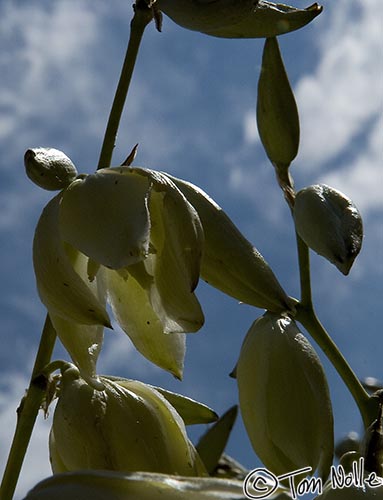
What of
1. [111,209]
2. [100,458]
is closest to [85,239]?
[111,209]

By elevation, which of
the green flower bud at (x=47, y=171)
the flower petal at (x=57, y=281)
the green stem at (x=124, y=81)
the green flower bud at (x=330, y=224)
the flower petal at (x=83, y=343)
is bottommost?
the flower petal at (x=83, y=343)

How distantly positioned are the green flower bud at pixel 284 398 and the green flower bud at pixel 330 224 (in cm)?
7

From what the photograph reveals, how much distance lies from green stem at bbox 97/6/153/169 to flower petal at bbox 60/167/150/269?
5cm

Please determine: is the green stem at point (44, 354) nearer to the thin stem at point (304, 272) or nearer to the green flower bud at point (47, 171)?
the green flower bud at point (47, 171)

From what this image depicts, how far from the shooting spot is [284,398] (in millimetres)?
736

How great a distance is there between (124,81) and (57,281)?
20 centimetres

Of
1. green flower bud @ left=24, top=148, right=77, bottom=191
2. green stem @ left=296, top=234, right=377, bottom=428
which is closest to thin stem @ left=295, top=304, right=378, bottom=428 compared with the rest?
green stem @ left=296, top=234, right=377, bottom=428

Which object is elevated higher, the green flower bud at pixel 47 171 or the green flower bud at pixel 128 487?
the green flower bud at pixel 47 171

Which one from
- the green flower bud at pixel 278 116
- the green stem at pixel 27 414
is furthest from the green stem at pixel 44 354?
the green flower bud at pixel 278 116

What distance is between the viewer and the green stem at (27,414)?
0.69 m

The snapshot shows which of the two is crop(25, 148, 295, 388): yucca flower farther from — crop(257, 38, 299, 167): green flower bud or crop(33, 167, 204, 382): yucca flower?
crop(257, 38, 299, 167): green flower bud

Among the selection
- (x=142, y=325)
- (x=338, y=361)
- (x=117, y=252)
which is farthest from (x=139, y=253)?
(x=338, y=361)

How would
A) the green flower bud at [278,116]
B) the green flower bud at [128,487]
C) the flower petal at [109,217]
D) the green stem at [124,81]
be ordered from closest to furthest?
the green flower bud at [128,487] → the flower petal at [109,217] → the green stem at [124,81] → the green flower bud at [278,116]

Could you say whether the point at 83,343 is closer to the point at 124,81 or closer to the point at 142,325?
the point at 142,325
